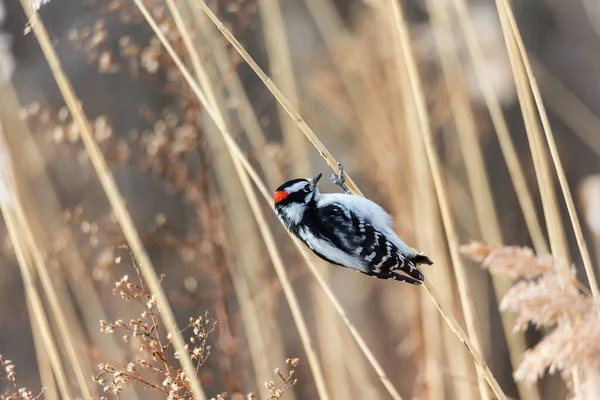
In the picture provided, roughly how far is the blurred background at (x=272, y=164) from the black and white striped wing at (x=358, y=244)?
22 centimetres

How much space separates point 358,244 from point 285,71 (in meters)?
0.56

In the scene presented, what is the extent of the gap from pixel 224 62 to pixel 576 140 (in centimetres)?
331

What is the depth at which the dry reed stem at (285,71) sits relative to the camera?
1.73 metres

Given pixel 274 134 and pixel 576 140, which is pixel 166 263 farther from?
pixel 576 140

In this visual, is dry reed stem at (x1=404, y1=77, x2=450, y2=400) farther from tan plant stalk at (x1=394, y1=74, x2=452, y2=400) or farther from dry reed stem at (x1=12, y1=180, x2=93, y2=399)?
dry reed stem at (x1=12, y1=180, x2=93, y2=399)

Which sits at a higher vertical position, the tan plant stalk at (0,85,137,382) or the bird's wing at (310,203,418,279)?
the tan plant stalk at (0,85,137,382)

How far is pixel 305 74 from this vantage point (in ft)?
13.4

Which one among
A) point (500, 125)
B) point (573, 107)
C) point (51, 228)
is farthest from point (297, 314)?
point (573, 107)

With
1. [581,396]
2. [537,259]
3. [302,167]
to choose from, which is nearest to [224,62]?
[302,167]

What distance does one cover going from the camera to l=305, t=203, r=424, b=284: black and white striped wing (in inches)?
54.9

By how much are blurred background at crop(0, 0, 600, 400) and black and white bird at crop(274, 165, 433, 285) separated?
153 mm

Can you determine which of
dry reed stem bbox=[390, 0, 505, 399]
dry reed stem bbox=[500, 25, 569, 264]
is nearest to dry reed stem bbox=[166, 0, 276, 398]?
dry reed stem bbox=[390, 0, 505, 399]

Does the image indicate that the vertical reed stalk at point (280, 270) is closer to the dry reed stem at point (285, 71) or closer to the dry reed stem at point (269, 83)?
the dry reed stem at point (269, 83)

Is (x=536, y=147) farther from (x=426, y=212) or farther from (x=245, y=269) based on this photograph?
(x=245, y=269)
